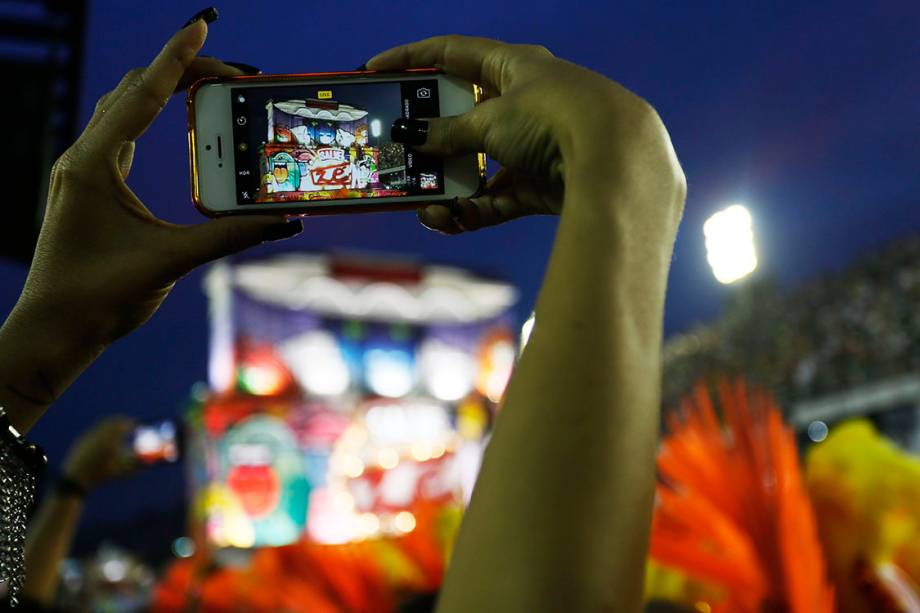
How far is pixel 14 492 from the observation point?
0.86m

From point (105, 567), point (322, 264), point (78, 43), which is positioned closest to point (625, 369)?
point (78, 43)

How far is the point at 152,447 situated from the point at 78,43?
156 centimetres

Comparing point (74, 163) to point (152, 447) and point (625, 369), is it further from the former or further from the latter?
point (152, 447)

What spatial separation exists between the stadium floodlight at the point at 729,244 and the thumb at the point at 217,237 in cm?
309

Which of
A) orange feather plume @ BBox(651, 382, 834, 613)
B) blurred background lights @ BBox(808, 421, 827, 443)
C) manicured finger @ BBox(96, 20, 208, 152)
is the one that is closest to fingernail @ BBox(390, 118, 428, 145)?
manicured finger @ BBox(96, 20, 208, 152)

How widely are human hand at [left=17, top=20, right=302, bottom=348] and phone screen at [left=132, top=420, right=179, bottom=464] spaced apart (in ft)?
4.22

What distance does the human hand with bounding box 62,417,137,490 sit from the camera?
2.02 meters

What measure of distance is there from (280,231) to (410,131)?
0.62 ft

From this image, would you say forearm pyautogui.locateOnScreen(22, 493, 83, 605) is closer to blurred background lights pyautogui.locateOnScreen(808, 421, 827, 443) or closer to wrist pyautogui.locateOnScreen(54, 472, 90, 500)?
wrist pyautogui.locateOnScreen(54, 472, 90, 500)

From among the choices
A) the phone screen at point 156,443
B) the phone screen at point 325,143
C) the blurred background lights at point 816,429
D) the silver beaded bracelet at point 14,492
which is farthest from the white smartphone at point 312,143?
the blurred background lights at point 816,429

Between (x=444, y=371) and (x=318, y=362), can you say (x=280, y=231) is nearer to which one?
(x=318, y=362)

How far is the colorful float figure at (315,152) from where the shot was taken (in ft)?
3.92

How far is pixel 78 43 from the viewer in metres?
3.06

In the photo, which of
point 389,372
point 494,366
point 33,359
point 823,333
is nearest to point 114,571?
point 389,372
